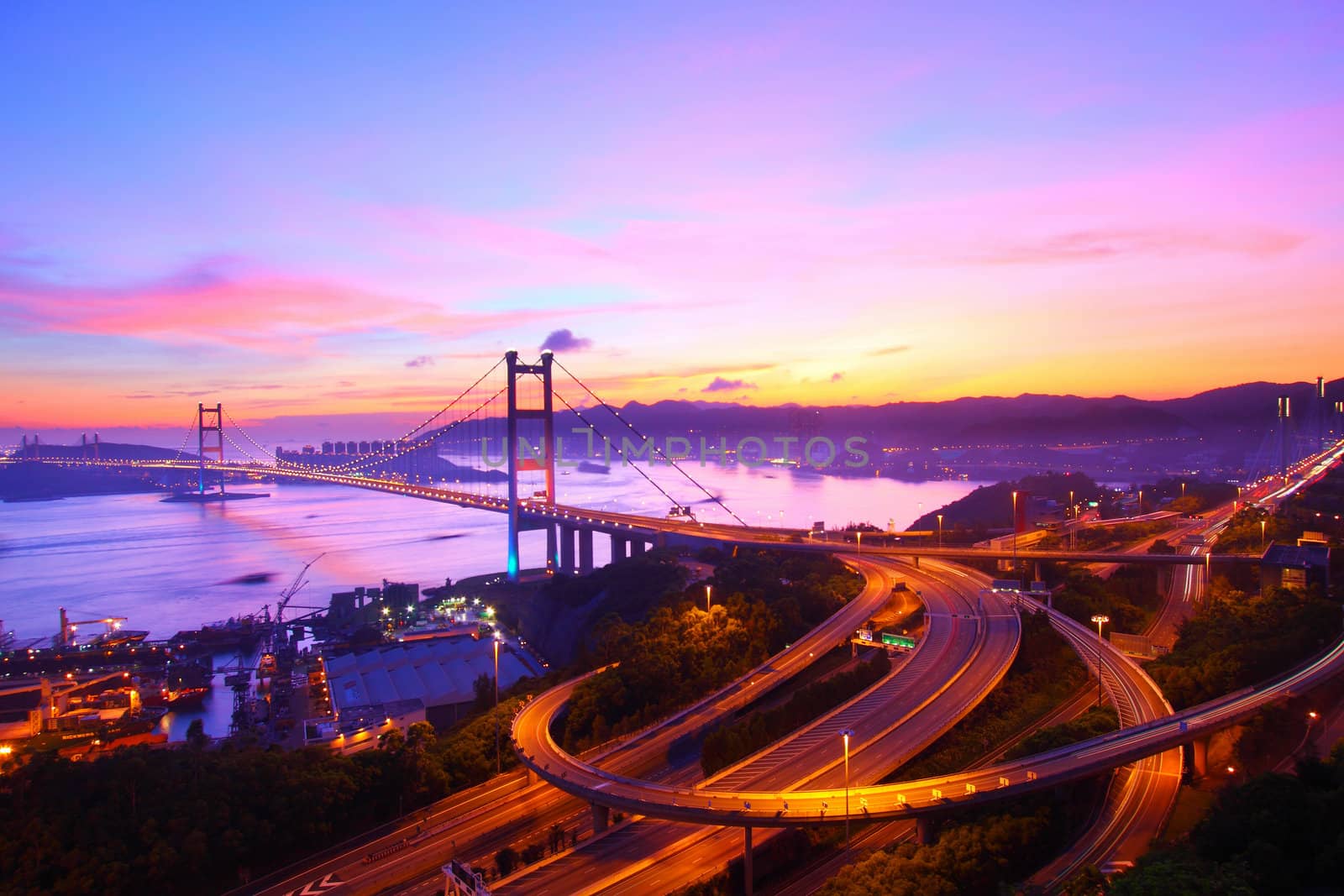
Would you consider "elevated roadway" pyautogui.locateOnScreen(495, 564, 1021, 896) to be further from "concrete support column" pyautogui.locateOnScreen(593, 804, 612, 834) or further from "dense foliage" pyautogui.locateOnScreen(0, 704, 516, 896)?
"dense foliage" pyautogui.locateOnScreen(0, 704, 516, 896)

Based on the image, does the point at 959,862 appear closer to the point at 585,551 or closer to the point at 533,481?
the point at 585,551

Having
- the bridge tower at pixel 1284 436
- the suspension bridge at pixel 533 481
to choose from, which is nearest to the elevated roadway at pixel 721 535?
the suspension bridge at pixel 533 481

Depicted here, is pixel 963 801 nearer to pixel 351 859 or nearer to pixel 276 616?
pixel 351 859

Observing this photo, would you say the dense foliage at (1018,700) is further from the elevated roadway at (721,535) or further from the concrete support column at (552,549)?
the concrete support column at (552,549)

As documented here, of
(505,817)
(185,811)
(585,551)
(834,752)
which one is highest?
(185,811)

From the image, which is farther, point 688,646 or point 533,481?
point 533,481

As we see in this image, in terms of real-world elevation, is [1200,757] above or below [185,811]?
below

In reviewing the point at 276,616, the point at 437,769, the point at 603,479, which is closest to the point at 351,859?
the point at 437,769

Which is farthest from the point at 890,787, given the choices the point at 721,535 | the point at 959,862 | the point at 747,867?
the point at 721,535
